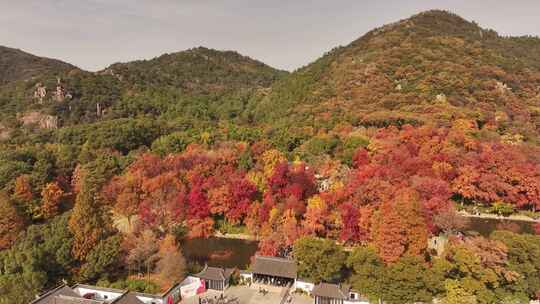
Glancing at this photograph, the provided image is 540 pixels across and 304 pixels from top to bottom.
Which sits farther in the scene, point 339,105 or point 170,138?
point 339,105

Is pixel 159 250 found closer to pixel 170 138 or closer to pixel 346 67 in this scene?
pixel 170 138

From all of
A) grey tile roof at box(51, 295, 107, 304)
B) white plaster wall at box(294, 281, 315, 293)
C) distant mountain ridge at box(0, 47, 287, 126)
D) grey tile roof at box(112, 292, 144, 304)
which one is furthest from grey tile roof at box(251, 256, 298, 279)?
distant mountain ridge at box(0, 47, 287, 126)

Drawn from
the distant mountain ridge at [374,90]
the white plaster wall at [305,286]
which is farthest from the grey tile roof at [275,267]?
the distant mountain ridge at [374,90]

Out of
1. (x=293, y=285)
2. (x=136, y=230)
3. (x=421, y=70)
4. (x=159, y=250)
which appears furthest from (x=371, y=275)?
(x=421, y=70)

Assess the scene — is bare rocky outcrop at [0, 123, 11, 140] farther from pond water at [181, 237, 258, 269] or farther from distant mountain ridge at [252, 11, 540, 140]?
pond water at [181, 237, 258, 269]

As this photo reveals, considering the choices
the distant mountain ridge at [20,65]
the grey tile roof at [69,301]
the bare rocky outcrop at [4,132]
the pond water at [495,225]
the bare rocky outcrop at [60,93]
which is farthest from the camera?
the distant mountain ridge at [20,65]

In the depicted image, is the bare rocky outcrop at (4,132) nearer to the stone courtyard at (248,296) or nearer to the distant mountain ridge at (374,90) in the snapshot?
the distant mountain ridge at (374,90)

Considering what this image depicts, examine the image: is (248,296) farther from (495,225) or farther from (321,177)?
(495,225)
